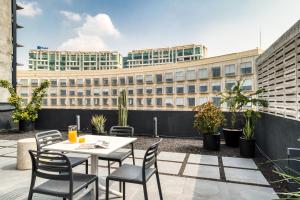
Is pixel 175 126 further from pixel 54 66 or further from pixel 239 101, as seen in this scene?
pixel 54 66

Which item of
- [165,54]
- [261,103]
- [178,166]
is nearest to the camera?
[178,166]

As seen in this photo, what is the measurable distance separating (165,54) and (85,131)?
89.6 metres

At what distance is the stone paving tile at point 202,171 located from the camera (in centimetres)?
348

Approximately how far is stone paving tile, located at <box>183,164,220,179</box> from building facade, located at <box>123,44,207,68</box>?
277 ft

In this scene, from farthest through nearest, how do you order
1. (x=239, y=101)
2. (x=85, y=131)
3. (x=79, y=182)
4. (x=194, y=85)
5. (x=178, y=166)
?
(x=194, y=85) → (x=85, y=131) → (x=239, y=101) → (x=178, y=166) → (x=79, y=182)

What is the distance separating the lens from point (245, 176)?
3.44 metres

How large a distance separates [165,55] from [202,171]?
93.3m

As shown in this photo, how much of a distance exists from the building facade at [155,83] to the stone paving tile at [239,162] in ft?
153

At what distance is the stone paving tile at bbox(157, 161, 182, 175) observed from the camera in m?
3.70

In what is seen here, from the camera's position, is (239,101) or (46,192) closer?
(46,192)

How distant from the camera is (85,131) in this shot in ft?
26.3

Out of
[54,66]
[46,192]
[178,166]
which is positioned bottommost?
[178,166]

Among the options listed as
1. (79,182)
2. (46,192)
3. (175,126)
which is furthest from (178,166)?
(175,126)

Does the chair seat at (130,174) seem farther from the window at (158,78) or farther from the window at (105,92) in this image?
the window at (105,92)
